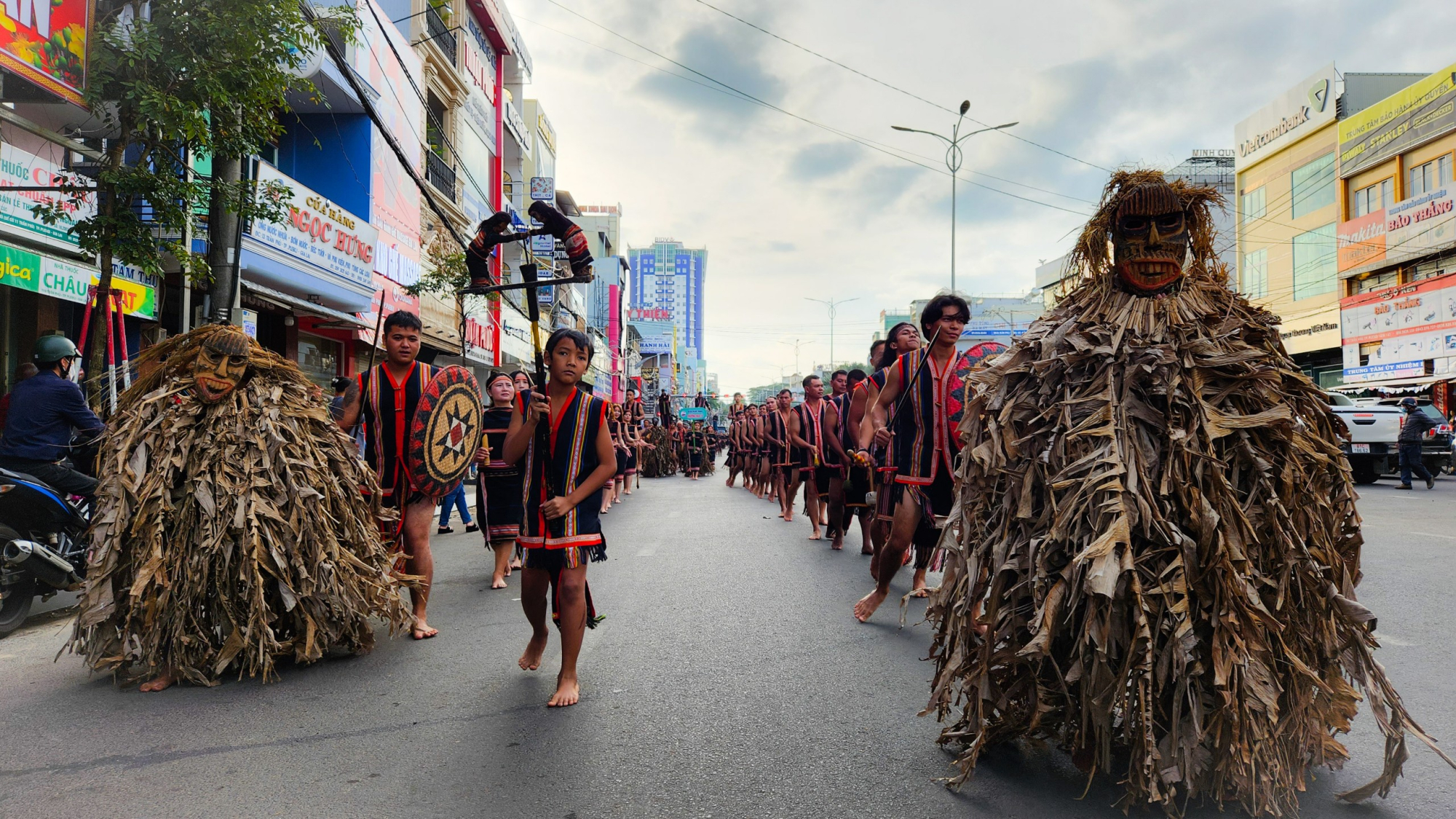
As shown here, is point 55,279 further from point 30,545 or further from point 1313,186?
point 1313,186

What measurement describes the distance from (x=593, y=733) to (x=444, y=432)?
2323 mm

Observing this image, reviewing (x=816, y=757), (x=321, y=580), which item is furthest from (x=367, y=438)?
(x=816, y=757)

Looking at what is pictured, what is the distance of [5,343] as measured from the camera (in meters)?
10.3

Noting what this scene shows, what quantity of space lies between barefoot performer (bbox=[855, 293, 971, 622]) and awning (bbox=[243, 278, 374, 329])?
35.4 ft

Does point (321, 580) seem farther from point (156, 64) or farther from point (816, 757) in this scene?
point (156, 64)

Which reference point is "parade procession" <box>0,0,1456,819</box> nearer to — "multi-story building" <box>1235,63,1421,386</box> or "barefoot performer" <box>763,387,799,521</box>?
"barefoot performer" <box>763,387,799,521</box>

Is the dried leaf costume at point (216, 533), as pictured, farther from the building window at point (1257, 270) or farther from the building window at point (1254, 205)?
the building window at point (1254, 205)

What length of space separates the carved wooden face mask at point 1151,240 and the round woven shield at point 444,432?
12.0 ft

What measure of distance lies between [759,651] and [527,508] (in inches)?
61.9

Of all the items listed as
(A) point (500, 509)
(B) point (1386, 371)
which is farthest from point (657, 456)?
(B) point (1386, 371)

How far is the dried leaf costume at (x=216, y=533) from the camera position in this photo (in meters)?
4.02

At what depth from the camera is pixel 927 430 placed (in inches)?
201

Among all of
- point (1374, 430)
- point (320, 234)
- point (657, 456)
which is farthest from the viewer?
point (657, 456)

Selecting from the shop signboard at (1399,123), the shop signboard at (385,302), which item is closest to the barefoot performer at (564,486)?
the shop signboard at (385,302)
